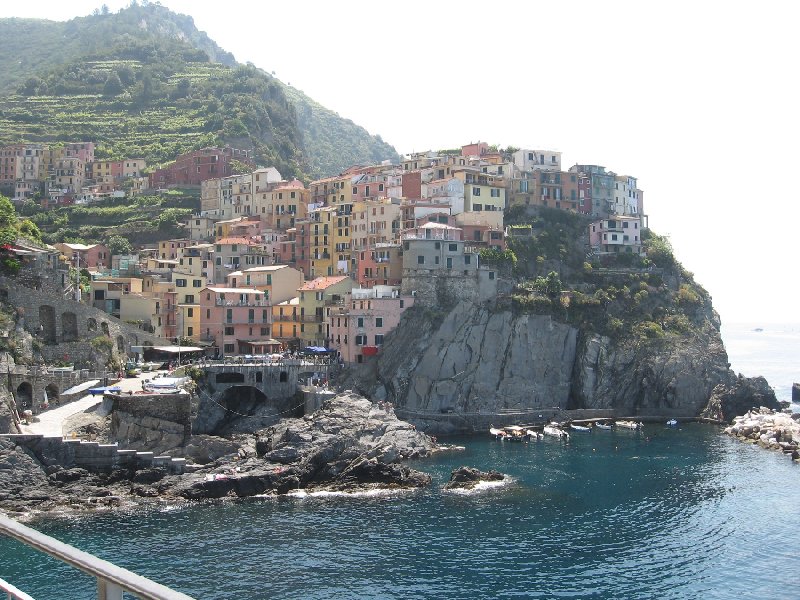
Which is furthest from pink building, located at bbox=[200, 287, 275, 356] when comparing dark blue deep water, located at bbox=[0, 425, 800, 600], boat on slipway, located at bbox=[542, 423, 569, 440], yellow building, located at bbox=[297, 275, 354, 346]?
dark blue deep water, located at bbox=[0, 425, 800, 600]

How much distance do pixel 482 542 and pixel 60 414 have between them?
3139 cm

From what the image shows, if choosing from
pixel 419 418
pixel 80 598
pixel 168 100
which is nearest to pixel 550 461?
pixel 419 418

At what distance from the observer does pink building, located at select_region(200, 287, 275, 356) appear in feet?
285

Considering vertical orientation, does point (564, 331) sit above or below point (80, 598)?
above

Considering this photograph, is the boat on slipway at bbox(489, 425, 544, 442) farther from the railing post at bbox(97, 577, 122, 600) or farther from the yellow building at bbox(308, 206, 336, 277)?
the railing post at bbox(97, 577, 122, 600)

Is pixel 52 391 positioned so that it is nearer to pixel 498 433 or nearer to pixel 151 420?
pixel 151 420

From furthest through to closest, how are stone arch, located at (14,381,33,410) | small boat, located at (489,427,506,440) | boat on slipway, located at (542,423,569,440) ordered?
boat on slipway, located at (542,423,569,440) < small boat, located at (489,427,506,440) < stone arch, located at (14,381,33,410)

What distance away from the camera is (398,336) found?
8650 cm

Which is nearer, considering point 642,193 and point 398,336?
point 398,336

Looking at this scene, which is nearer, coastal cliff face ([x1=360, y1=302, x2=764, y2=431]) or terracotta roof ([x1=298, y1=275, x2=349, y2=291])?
coastal cliff face ([x1=360, y1=302, x2=764, y2=431])

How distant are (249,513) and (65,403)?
2000cm

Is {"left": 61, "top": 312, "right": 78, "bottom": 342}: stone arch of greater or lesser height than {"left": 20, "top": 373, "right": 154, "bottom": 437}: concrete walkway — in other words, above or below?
above

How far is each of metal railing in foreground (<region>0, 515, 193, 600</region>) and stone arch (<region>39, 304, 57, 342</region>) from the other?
6881 centimetres

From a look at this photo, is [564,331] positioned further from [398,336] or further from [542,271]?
[398,336]
